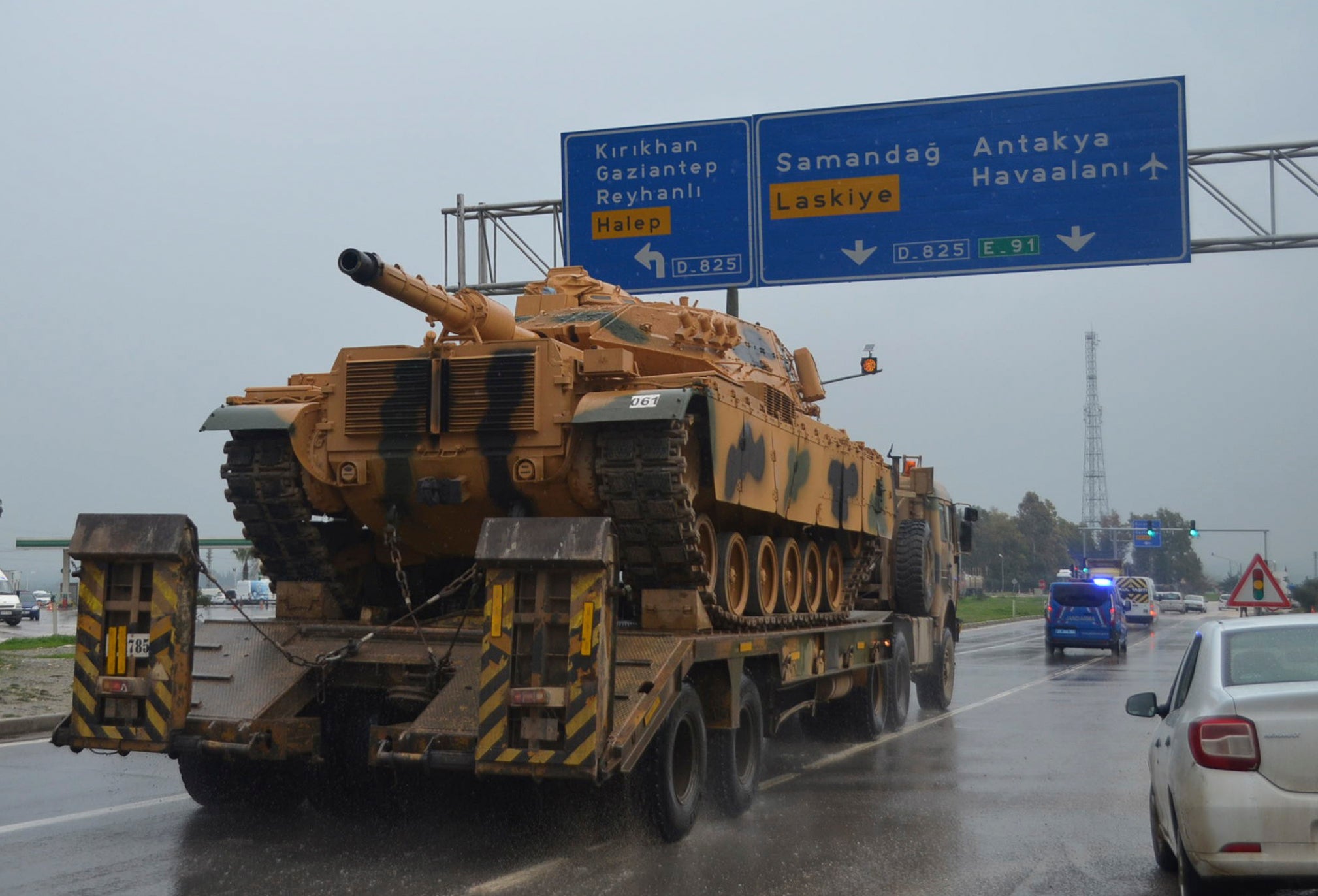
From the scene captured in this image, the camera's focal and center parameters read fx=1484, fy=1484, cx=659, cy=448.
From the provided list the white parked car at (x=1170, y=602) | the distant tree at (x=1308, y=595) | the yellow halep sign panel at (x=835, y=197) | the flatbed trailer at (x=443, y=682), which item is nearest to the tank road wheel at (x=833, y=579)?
the flatbed trailer at (x=443, y=682)

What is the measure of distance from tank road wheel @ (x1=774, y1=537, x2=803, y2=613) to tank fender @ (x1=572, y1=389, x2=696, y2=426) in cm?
281

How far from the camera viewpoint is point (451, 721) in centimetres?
820

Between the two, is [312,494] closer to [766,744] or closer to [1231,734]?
[766,744]

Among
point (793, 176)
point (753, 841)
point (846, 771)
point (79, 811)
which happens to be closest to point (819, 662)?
point (846, 771)

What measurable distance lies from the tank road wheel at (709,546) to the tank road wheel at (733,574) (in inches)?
1.8

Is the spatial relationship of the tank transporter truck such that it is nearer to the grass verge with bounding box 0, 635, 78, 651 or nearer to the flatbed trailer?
the flatbed trailer

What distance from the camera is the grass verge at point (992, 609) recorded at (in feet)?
198

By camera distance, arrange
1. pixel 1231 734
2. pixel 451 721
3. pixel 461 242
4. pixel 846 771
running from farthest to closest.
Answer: pixel 461 242, pixel 846 771, pixel 451 721, pixel 1231 734

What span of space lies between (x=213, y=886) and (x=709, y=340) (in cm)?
618

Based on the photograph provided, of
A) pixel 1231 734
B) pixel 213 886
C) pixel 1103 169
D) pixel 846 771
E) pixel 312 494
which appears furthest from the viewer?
pixel 1103 169

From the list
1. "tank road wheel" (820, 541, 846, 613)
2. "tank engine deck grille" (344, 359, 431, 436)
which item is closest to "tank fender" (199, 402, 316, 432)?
"tank engine deck grille" (344, 359, 431, 436)

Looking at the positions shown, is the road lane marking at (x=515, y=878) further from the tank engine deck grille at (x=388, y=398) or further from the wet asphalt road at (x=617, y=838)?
the tank engine deck grille at (x=388, y=398)

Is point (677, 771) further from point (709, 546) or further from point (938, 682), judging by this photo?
point (938, 682)

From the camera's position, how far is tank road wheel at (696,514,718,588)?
1015 centimetres
